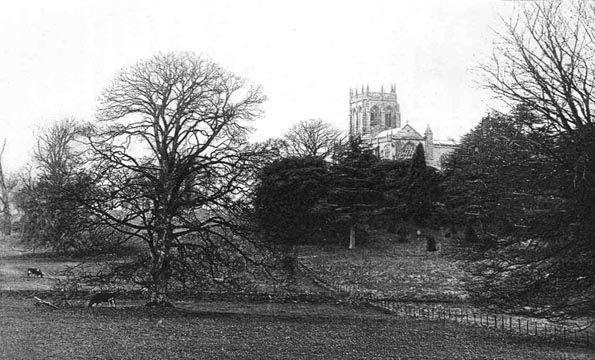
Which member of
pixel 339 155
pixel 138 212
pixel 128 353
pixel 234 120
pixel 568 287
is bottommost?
pixel 128 353

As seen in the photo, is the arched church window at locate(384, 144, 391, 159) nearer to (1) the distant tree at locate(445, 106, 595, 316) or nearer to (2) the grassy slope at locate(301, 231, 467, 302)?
(2) the grassy slope at locate(301, 231, 467, 302)

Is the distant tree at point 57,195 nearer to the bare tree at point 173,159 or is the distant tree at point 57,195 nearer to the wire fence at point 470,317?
the bare tree at point 173,159

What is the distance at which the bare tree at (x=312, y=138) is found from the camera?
6544cm

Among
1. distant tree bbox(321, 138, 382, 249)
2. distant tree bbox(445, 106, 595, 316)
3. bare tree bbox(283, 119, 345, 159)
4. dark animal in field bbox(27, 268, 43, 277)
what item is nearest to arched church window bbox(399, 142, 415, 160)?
bare tree bbox(283, 119, 345, 159)

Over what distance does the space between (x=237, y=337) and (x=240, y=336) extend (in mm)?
182

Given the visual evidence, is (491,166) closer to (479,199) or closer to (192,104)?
(479,199)

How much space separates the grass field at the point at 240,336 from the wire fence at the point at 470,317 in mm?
1016

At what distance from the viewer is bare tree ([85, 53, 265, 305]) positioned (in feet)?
65.8

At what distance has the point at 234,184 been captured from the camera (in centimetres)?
2120

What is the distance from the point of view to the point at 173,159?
21.1 m

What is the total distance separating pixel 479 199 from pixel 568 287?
11.1 ft

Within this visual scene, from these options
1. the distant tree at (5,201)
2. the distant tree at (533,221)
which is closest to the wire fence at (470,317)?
the distant tree at (533,221)

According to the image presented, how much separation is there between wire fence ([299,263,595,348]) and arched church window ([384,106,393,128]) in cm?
9916

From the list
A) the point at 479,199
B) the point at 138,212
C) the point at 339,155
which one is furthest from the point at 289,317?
the point at 339,155
